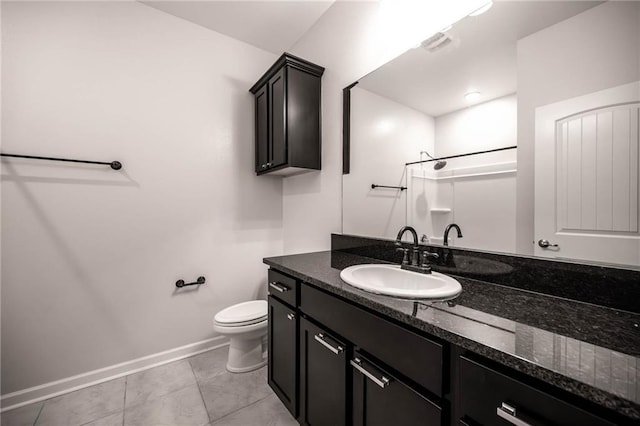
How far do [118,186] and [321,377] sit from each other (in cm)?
186

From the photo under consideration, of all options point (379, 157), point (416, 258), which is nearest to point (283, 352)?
point (416, 258)

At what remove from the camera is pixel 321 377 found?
1099mm

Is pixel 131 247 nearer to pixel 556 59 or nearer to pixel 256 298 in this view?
pixel 256 298

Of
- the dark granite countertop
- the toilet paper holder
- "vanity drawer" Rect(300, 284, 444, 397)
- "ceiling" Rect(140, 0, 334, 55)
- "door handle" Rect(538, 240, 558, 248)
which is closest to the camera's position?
the dark granite countertop

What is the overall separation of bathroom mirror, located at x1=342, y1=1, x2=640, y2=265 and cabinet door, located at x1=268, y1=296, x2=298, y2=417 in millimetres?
758

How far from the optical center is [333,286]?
992 mm

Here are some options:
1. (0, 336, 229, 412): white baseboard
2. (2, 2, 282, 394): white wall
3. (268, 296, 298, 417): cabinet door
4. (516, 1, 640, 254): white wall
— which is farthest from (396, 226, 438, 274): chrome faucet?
(0, 336, 229, 412): white baseboard

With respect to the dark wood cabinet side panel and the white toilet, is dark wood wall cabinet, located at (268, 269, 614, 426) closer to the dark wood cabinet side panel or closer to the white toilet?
the white toilet

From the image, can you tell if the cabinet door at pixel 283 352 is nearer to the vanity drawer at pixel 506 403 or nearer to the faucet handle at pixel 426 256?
the faucet handle at pixel 426 256

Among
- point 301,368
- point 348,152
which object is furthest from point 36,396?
point 348,152

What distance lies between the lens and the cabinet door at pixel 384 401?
709 mm

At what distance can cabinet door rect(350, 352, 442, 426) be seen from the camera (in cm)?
71

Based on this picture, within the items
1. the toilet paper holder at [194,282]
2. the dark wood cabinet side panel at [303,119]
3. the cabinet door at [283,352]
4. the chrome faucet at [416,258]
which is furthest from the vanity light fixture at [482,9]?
the toilet paper holder at [194,282]

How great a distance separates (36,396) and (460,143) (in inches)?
112
